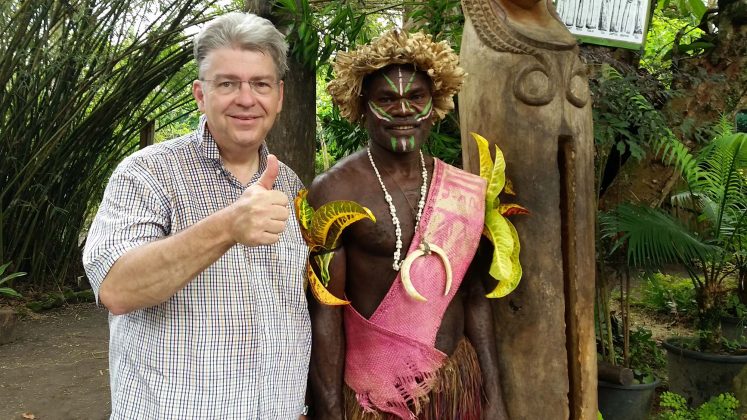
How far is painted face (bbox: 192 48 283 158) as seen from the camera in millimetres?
1631

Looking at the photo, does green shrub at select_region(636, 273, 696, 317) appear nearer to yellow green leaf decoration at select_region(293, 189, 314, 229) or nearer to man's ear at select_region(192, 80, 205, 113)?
yellow green leaf decoration at select_region(293, 189, 314, 229)

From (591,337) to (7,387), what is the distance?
156 inches

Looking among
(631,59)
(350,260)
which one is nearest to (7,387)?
(350,260)

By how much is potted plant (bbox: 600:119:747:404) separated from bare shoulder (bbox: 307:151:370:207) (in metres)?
1.98

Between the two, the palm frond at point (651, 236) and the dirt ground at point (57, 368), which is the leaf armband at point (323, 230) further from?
the dirt ground at point (57, 368)

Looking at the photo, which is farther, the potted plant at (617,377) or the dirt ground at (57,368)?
the dirt ground at (57,368)

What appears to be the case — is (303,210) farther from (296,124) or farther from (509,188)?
(296,124)

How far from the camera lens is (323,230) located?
182cm

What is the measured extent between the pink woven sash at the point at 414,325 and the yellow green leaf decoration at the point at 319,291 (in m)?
0.11

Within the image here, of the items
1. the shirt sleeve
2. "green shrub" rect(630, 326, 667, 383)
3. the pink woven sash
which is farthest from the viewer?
"green shrub" rect(630, 326, 667, 383)

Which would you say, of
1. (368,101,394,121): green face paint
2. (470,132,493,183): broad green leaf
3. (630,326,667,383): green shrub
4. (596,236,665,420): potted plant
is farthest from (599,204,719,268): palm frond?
(368,101,394,121): green face paint

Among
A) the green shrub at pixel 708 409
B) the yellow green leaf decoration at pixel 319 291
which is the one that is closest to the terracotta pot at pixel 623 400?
the green shrub at pixel 708 409

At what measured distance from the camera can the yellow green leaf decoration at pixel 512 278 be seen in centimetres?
196

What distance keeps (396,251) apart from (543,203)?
551mm
